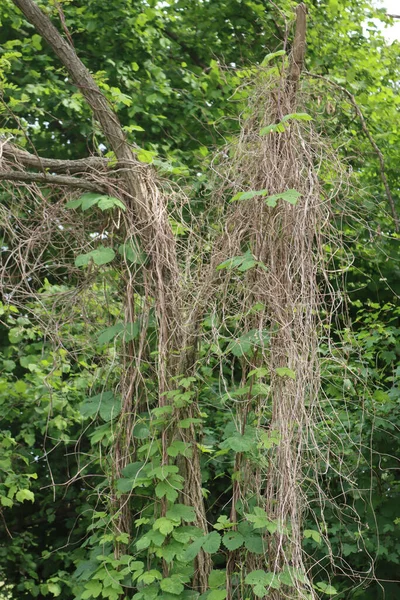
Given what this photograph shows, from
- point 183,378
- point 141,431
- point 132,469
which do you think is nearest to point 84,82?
point 183,378

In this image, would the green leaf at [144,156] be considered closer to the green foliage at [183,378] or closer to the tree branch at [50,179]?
the green foliage at [183,378]

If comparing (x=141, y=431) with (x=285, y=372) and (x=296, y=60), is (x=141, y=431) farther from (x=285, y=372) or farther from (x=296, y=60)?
(x=296, y=60)

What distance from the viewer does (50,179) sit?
3.42 meters

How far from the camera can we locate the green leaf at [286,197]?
2869 mm

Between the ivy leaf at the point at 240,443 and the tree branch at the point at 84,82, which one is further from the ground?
the tree branch at the point at 84,82

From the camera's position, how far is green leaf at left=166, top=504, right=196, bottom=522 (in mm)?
3113

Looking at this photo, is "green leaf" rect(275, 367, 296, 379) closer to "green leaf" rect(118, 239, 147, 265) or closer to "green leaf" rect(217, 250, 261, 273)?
"green leaf" rect(217, 250, 261, 273)

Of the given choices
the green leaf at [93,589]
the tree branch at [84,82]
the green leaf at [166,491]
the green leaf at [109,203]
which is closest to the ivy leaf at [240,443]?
the green leaf at [166,491]

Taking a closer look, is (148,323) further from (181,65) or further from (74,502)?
(181,65)

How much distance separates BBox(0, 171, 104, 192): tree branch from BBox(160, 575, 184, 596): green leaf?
62.1 inches

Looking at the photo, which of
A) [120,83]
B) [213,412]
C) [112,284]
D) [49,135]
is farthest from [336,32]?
[112,284]

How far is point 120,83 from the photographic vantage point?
21.6 feet

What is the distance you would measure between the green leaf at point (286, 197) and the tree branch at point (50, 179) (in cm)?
87

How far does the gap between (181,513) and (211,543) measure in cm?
25
